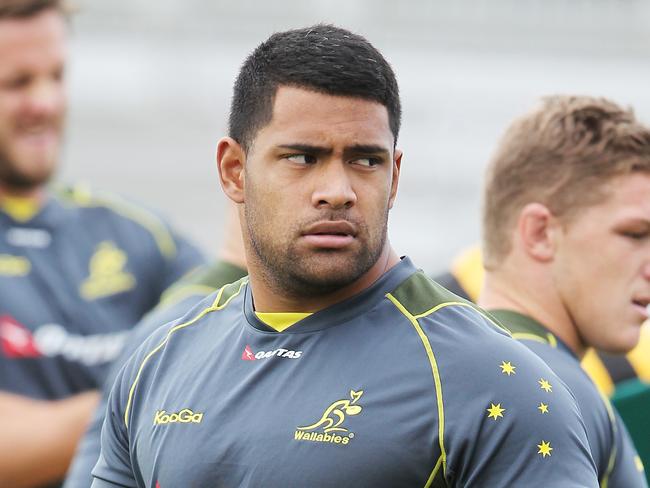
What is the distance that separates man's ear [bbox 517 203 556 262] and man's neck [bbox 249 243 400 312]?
0.86 meters

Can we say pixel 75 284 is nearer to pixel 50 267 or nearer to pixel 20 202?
pixel 50 267

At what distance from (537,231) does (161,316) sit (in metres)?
1.08

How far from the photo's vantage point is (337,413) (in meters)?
2.48

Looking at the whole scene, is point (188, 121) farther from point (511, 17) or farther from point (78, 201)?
point (78, 201)

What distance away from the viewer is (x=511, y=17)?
20062 mm

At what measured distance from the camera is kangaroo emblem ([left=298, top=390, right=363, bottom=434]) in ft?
8.10

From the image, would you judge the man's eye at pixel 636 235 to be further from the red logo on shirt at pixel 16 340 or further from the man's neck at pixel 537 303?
the red logo on shirt at pixel 16 340

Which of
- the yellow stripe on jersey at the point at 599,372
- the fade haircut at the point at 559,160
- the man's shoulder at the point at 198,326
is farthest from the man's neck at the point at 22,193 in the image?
the man's shoulder at the point at 198,326

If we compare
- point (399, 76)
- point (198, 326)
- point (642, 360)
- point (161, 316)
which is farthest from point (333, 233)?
point (399, 76)

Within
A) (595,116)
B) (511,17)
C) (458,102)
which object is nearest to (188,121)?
(458,102)

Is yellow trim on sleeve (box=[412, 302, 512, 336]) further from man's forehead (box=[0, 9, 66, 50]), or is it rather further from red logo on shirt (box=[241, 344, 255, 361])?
man's forehead (box=[0, 9, 66, 50])

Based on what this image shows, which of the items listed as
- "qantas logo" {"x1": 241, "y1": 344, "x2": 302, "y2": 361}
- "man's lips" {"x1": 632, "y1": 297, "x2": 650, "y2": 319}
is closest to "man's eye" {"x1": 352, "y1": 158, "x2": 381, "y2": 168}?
"qantas logo" {"x1": 241, "y1": 344, "x2": 302, "y2": 361}

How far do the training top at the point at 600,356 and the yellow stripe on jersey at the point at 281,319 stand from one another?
1869mm

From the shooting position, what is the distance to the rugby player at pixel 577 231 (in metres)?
3.43
